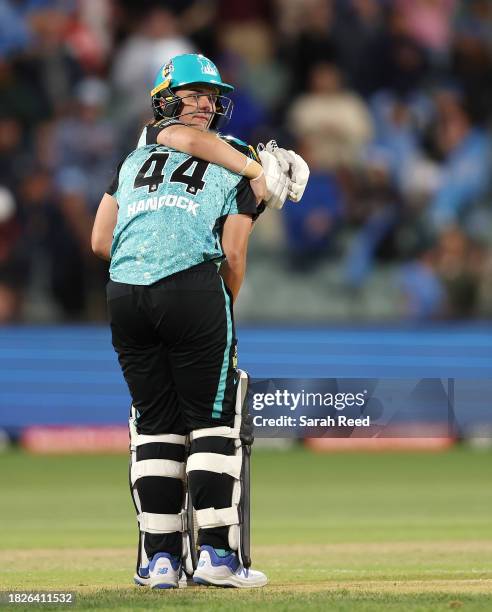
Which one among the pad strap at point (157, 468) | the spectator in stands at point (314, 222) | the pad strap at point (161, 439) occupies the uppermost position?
the spectator in stands at point (314, 222)

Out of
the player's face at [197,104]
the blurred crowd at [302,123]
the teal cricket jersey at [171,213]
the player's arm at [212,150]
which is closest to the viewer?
the teal cricket jersey at [171,213]

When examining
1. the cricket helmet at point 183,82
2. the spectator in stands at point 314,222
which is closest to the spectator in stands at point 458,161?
the spectator in stands at point 314,222

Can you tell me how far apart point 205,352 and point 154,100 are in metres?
1.08

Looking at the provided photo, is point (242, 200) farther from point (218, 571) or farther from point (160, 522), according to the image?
point (218, 571)

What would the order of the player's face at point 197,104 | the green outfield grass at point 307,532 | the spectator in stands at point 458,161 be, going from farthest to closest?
the spectator in stands at point 458,161 → the player's face at point 197,104 → the green outfield grass at point 307,532

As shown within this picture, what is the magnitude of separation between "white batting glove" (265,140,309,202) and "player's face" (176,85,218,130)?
320 mm

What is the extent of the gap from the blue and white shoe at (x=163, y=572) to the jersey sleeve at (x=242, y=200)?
54.5 inches

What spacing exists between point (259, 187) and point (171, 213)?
15.4 inches

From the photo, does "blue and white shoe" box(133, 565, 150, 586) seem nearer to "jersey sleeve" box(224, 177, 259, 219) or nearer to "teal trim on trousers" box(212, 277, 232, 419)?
"teal trim on trousers" box(212, 277, 232, 419)

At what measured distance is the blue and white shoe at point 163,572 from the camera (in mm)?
5812

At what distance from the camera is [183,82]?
5902 millimetres

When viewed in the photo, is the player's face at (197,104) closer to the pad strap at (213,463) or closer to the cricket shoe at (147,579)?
the pad strap at (213,463)

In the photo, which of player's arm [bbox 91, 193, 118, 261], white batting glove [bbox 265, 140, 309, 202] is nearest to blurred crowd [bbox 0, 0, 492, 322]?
white batting glove [bbox 265, 140, 309, 202]

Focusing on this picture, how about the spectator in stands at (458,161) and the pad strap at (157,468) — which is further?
the spectator in stands at (458,161)
